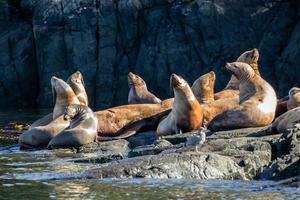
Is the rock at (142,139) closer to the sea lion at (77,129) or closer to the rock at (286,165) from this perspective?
the sea lion at (77,129)

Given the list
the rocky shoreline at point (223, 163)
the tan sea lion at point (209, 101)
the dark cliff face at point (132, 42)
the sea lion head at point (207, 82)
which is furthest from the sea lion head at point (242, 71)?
the dark cliff face at point (132, 42)

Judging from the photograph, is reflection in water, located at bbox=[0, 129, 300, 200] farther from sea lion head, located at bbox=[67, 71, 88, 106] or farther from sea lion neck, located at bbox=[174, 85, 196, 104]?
sea lion head, located at bbox=[67, 71, 88, 106]

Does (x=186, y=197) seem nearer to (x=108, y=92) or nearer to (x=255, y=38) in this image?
(x=255, y=38)

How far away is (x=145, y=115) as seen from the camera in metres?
18.0

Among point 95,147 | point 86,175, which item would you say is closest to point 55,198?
point 86,175

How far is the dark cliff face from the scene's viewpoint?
31734 mm

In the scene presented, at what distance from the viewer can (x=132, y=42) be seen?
35.0 metres

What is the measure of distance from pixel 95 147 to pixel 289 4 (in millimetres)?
18130

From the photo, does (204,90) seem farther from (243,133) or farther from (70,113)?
(243,133)

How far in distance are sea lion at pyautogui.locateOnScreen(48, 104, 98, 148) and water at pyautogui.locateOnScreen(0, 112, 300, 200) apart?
330 cm

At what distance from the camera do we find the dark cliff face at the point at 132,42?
3173 cm

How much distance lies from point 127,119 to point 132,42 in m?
17.4

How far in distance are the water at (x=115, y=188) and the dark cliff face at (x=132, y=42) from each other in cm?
1913

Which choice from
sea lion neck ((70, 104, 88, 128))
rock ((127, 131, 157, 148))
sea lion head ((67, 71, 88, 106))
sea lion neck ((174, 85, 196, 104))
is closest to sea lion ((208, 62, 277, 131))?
sea lion neck ((174, 85, 196, 104))
